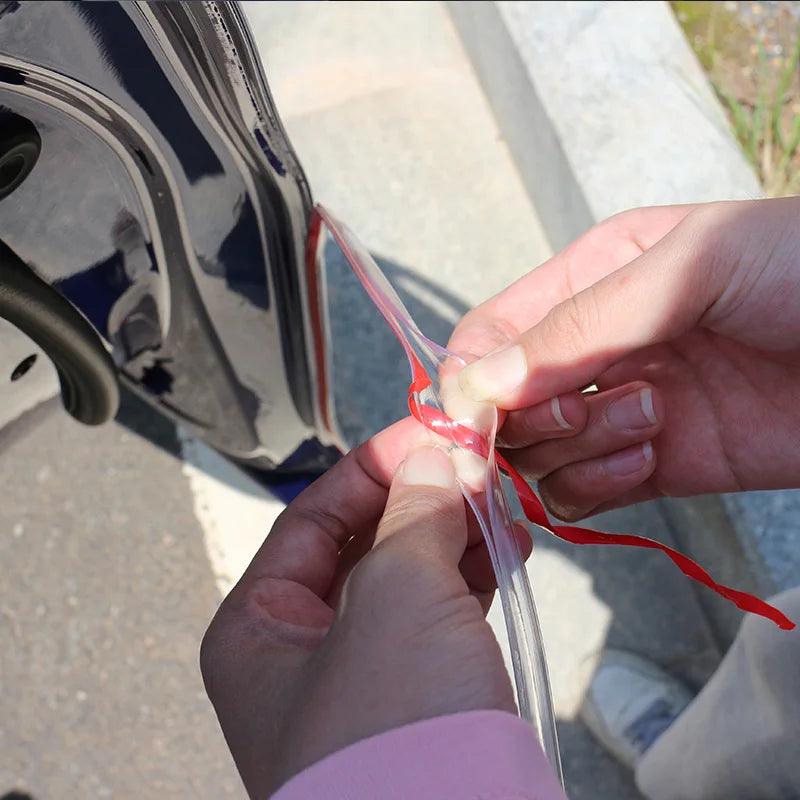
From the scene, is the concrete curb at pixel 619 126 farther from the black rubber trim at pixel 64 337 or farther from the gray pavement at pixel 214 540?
the black rubber trim at pixel 64 337

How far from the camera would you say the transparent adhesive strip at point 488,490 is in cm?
82

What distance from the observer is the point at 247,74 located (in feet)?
2.85

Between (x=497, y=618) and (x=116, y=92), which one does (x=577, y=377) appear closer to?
(x=116, y=92)

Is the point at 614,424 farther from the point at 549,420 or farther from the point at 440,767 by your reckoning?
the point at 440,767

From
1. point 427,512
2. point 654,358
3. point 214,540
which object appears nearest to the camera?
point 427,512

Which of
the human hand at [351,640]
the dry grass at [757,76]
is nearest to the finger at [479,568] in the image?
the human hand at [351,640]

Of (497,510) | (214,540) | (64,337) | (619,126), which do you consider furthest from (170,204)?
(619,126)

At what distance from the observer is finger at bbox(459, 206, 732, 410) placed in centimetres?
87

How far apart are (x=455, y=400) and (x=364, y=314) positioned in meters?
0.79

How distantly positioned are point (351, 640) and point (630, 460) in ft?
1.67

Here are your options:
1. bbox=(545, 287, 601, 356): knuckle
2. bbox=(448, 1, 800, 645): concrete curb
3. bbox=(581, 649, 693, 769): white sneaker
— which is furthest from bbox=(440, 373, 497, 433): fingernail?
bbox=(581, 649, 693, 769): white sneaker

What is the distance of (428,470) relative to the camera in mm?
853

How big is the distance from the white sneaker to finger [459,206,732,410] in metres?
0.68

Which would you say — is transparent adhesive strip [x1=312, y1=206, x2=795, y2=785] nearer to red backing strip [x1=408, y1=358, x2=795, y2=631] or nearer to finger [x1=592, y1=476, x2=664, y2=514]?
red backing strip [x1=408, y1=358, x2=795, y2=631]
